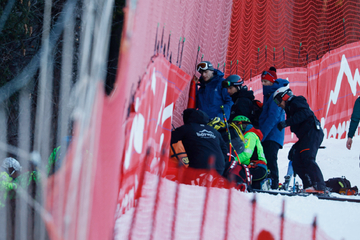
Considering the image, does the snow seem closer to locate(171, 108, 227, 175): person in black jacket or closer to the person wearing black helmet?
locate(171, 108, 227, 175): person in black jacket

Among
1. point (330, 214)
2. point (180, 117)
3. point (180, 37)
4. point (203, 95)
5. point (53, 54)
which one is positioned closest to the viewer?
point (330, 214)

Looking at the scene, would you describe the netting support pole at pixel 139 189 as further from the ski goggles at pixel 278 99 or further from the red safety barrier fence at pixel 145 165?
the ski goggles at pixel 278 99

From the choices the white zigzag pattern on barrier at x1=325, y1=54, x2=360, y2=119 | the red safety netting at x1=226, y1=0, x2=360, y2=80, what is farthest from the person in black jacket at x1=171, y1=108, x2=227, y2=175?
the white zigzag pattern on barrier at x1=325, y1=54, x2=360, y2=119

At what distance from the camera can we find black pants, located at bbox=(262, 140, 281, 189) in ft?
14.2

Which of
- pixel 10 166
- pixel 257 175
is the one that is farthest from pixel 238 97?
pixel 10 166

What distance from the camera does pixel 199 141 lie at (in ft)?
11.1

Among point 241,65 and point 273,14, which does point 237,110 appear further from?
point 273,14

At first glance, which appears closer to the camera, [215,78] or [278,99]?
A: [278,99]

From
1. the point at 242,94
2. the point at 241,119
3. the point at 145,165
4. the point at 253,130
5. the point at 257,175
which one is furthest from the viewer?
the point at 242,94

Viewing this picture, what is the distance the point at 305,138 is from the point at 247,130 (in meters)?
0.65

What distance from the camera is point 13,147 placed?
11.2 feet

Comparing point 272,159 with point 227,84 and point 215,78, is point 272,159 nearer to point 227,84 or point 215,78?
point 227,84

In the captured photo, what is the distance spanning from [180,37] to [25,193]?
2166 millimetres

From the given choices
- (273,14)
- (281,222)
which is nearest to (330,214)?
(281,222)
